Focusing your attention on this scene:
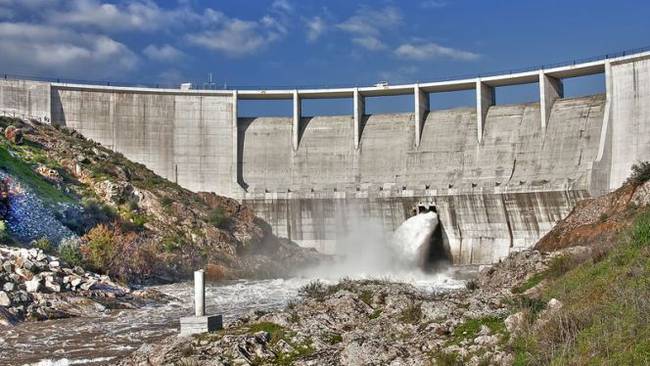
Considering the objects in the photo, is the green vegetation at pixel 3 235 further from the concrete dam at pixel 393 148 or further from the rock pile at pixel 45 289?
the concrete dam at pixel 393 148

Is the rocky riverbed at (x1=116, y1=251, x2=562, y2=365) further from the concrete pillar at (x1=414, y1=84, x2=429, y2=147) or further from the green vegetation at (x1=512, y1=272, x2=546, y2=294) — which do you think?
the concrete pillar at (x1=414, y1=84, x2=429, y2=147)

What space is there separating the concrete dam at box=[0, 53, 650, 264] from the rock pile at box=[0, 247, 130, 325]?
22625 millimetres

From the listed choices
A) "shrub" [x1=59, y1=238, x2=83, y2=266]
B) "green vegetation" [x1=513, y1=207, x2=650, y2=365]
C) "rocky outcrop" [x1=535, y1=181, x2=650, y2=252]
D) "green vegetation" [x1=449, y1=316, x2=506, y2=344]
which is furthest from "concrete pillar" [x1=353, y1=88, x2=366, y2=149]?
"green vegetation" [x1=449, y1=316, x2=506, y2=344]

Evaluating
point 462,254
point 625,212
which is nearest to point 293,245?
point 462,254

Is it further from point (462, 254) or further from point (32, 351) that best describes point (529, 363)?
point (462, 254)

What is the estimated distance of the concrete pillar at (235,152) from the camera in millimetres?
57656

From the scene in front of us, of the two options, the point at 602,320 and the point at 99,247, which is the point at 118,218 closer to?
the point at 99,247

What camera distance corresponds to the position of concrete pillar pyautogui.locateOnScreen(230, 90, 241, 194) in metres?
57.7

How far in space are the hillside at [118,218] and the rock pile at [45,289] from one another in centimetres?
417

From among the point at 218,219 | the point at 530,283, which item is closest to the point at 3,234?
the point at 218,219

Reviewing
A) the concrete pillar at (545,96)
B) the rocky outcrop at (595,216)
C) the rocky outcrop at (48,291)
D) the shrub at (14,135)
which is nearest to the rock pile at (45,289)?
the rocky outcrop at (48,291)

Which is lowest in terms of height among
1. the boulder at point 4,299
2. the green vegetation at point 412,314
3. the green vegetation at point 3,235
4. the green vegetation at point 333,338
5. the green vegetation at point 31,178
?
the boulder at point 4,299

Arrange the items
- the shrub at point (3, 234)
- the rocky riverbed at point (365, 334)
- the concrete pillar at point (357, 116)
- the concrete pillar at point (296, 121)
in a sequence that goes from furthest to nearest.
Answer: the concrete pillar at point (296, 121) < the concrete pillar at point (357, 116) < the shrub at point (3, 234) < the rocky riverbed at point (365, 334)

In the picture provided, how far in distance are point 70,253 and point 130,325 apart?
12.3 m
